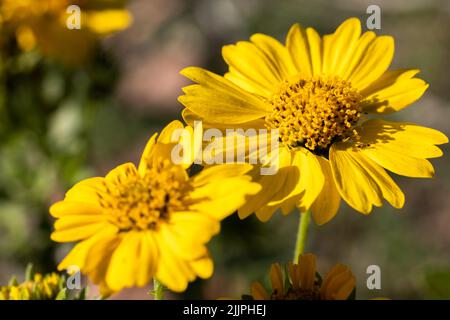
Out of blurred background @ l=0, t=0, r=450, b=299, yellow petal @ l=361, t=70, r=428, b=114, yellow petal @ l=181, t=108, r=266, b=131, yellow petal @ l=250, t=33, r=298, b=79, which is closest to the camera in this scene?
yellow petal @ l=181, t=108, r=266, b=131

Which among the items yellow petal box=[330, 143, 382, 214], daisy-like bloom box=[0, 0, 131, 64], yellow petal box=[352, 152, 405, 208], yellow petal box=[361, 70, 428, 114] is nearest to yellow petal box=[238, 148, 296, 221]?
yellow petal box=[330, 143, 382, 214]

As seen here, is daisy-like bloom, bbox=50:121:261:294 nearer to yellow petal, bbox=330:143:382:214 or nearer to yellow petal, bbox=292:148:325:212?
yellow petal, bbox=292:148:325:212

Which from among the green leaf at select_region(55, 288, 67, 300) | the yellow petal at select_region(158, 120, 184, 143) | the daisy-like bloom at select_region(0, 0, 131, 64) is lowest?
the green leaf at select_region(55, 288, 67, 300)

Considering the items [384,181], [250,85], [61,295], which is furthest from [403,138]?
[61,295]

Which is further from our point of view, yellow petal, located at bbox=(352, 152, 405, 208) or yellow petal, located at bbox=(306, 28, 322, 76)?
yellow petal, located at bbox=(306, 28, 322, 76)

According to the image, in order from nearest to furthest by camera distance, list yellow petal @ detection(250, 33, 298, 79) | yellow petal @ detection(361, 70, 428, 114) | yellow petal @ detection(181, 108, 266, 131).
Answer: yellow petal @ detection(181, 108, 266, 131), yellow petal @ detection(361, 70, 428, 114), yellow petal @ detection(250, 33, 298, 79)

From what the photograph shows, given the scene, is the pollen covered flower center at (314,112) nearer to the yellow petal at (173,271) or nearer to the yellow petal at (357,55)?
the yellow petal at (357,55)
